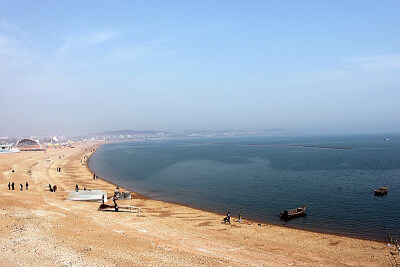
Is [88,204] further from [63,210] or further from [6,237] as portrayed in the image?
[6,237]

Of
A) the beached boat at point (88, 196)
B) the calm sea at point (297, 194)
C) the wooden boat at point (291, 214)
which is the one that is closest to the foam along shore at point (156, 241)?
the wooden boat at point (291, 214)

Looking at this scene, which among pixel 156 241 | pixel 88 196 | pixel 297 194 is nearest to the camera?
pixel 156 241

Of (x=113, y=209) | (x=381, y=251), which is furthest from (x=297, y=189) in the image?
(x=113, y=209)

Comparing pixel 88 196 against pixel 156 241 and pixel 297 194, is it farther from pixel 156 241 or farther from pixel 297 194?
pixel 297 194

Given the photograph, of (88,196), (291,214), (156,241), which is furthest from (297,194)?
(88,196)

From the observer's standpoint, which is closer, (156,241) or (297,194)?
(156,241)

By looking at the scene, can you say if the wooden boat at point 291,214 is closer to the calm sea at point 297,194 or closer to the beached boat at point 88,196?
the calm sea at point 297,194

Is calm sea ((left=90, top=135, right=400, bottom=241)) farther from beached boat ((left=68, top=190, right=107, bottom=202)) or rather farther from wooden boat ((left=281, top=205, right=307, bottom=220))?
beached boat ((left=68, top=190, right=107, bottom=202))

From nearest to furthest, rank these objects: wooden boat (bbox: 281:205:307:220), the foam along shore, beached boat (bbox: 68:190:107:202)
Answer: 1. the foam along shore
2. wooden boat (bbox: 281:205:307:220)
3. beached boat (bbox: 68:190:107:202)

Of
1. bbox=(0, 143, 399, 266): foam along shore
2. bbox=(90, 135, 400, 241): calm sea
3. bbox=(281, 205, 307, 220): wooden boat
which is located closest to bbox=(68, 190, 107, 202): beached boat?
bbox=(0, 143, 399, 266): foam along shore
